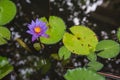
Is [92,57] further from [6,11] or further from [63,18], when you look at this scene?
[6,11]

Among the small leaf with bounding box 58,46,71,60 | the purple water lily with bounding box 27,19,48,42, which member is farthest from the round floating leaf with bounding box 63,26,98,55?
the purple water lily with bounding box 27,19,48,42

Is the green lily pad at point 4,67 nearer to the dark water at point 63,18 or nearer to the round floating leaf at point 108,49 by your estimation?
the dark water at point 63,18

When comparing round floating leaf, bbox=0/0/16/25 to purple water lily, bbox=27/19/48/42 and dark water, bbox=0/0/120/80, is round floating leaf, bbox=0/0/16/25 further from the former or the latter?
purple water lily, bbox=27/19/48/42

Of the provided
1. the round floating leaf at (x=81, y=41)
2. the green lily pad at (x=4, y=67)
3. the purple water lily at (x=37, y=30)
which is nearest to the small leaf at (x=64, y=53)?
the round floating leaf at (x=81, y=41)

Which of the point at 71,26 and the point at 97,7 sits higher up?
the point at 97,7

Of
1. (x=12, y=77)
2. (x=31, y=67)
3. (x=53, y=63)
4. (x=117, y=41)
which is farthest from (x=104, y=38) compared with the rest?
(x=12, y=77)

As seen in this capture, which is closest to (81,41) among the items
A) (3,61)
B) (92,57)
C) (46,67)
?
(92,57)

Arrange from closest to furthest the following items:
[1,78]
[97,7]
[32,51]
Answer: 1. [1,78]
2. [32,51]
3. [97,7]

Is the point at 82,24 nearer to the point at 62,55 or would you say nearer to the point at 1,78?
the point at 62,55
